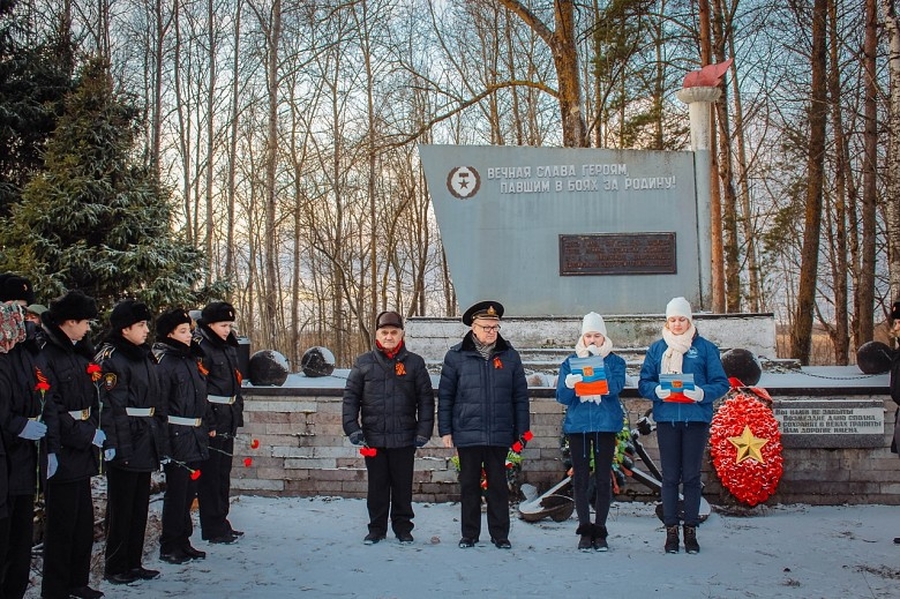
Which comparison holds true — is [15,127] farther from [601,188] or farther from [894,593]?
[894,593]

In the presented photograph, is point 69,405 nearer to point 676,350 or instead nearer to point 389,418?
point 389,418

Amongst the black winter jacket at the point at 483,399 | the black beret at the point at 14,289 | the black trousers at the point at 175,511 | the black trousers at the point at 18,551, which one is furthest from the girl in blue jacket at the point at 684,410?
the black beret at the point at 14,289

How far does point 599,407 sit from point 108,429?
10.7 ft

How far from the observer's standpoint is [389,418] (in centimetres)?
572

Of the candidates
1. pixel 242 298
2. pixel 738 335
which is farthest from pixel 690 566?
pixel 242 298

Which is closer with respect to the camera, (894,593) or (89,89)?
(894,593)

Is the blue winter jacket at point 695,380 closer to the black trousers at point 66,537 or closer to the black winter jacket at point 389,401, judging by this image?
the black winter jacket at point 389,401

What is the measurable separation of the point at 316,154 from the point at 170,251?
48.6ft

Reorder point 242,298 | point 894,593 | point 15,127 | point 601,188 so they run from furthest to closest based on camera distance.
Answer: point 242,298 < point 15,127 < point 601,188 < point 894,593

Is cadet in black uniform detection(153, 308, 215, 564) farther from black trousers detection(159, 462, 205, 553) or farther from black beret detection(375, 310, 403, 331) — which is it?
black beret detection(375, 310, 403, 331)

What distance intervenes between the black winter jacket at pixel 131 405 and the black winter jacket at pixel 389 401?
52.9 inches

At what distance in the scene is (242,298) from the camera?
34094mm

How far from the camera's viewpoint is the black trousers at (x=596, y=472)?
18.0ft

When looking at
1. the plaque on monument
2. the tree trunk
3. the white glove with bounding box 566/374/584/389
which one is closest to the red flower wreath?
the plaque on monument
